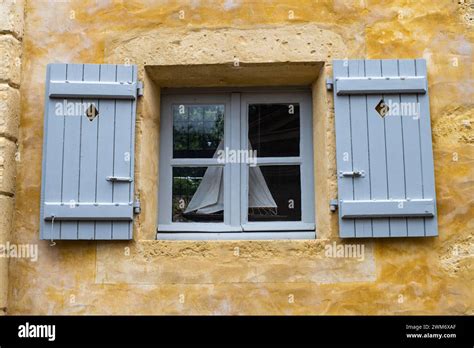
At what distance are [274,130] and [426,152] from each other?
997mm

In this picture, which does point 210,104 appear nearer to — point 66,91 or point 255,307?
point 66,91

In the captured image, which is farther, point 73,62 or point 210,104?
point 210,104

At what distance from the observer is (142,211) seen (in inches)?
136

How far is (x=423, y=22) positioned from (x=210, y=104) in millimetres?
1493

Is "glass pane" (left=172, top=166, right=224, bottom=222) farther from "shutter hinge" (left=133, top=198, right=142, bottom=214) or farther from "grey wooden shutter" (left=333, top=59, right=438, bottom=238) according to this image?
"grey wooden shutter" (left=333, top=59, right=438, bottom=238)

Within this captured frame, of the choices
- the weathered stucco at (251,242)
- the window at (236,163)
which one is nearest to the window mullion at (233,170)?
the window at (236,163)

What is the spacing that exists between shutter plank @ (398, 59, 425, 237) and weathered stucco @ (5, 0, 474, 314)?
116 mm

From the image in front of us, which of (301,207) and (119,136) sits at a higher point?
(119,136)

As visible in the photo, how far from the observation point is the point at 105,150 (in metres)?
3.42

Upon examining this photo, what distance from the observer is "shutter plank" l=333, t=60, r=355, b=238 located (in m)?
3.31

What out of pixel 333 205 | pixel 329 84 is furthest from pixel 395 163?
pixel 329 84

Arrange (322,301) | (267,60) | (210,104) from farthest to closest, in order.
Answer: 1. (210,104)
2. (267,60)
3. (322,301)

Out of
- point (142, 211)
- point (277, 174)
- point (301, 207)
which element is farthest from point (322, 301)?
point (142, 211)

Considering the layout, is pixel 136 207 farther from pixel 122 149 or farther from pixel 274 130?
pixel 274 130
